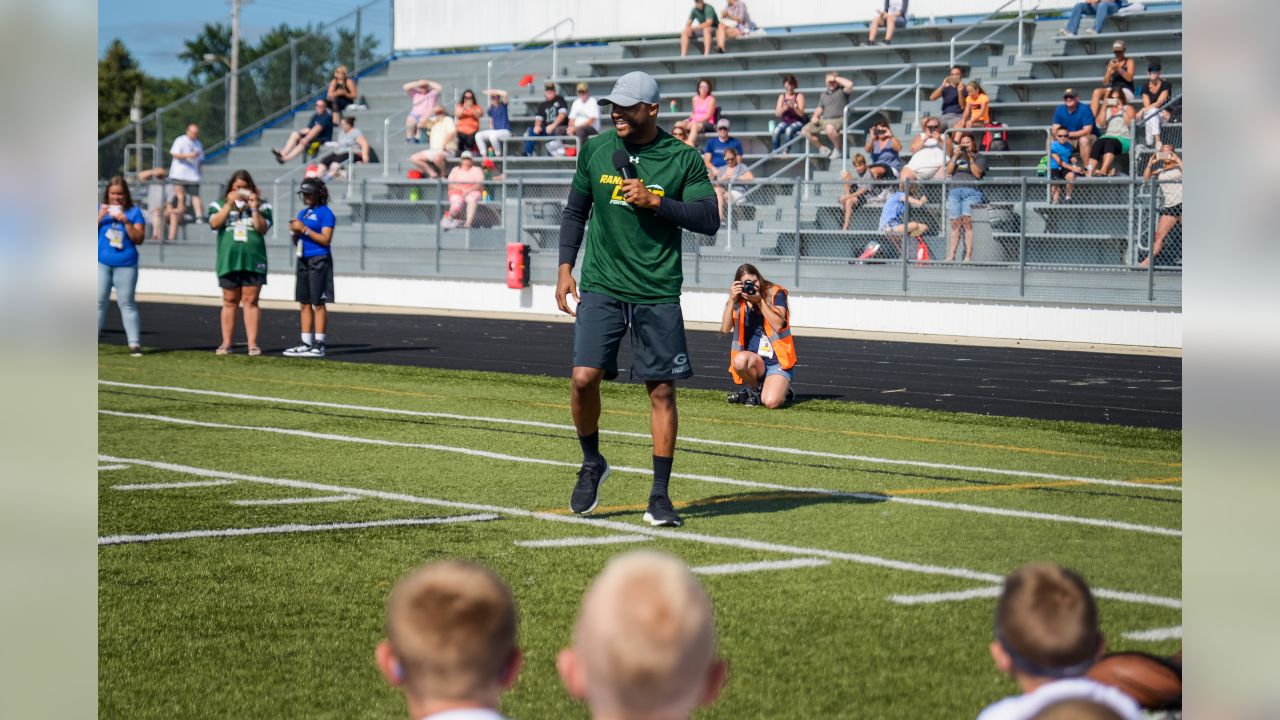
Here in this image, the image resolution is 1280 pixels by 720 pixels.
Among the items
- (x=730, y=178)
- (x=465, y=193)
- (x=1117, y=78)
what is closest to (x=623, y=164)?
(x=730, y=178)

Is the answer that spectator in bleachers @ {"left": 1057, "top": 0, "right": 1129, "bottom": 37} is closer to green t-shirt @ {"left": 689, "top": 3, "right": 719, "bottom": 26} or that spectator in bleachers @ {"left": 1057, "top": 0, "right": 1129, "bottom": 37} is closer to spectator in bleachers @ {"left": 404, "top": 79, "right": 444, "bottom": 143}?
green t-shirt @ {"left": 689, "top": 3, "right": 719, "bottom": 26}

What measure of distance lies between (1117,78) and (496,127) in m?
12.6

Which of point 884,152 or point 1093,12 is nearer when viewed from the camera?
point 884,152

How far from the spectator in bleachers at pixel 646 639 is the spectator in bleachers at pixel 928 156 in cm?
2362

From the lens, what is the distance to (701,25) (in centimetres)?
3512

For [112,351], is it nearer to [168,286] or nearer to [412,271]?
[412,271]

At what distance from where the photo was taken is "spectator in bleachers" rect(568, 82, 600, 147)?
32000 millimetres

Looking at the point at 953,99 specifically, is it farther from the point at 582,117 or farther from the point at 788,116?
the point at 582,117

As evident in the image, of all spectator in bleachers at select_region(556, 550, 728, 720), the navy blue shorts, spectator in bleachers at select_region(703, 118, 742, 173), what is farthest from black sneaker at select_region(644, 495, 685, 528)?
spectator in bleachers at select_region(703, 118, 742, 173)

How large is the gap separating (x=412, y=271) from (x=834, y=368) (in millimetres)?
14042

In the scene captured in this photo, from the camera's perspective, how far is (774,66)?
33.8 metres
